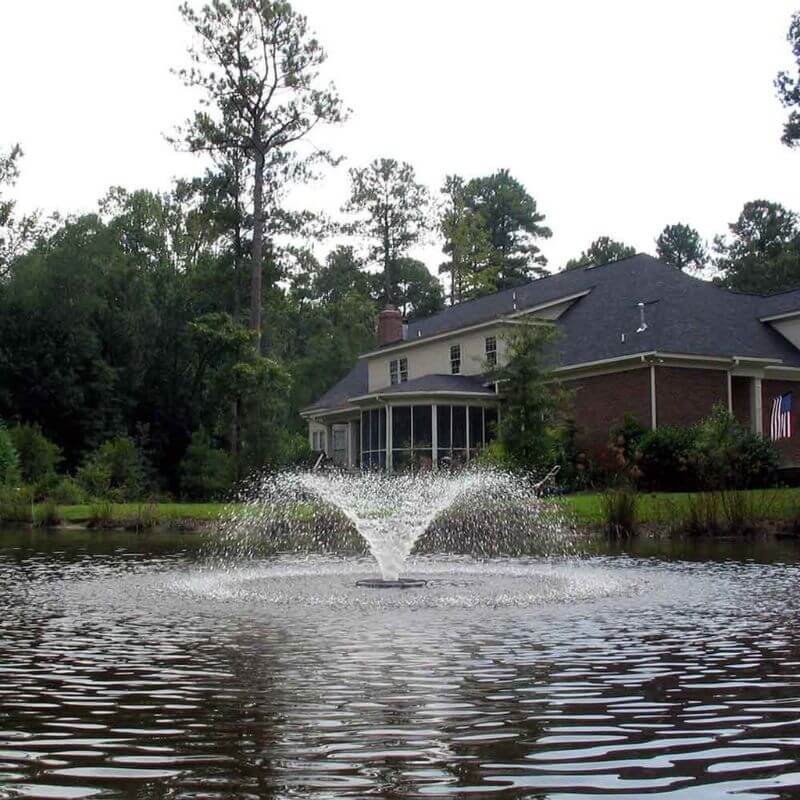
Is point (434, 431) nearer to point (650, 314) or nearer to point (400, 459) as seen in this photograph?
point (400, 459)

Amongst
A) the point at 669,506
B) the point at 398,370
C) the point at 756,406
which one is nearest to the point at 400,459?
the point at 398,370

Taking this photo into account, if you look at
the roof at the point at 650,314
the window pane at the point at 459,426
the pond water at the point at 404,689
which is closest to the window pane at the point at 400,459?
the window pane at the point at 459,426

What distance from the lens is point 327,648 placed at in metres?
8.38

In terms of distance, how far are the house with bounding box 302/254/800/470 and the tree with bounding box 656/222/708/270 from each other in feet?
177

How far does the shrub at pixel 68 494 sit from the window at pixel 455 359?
14.7 metres

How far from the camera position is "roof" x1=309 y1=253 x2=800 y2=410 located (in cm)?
3219

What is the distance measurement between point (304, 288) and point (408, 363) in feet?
98.1

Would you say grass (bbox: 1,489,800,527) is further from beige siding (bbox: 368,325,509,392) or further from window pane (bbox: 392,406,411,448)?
beige siding (bbox: 368,325,509,392)

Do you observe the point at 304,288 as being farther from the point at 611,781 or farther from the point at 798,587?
the point at 611,781

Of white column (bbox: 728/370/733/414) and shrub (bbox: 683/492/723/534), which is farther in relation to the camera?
white column (bbox: 728/370/733/414)

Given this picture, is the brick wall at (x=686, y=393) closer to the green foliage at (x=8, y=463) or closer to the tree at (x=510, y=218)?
the green foliage at (x=8, y=463)

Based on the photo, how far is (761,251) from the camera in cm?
7375

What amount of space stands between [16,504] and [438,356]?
17.9 metres

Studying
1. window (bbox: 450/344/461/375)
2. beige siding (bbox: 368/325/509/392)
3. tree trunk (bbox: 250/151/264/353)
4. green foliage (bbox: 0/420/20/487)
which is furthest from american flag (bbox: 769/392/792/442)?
green foliage (bbox: 0/420/20/487)
